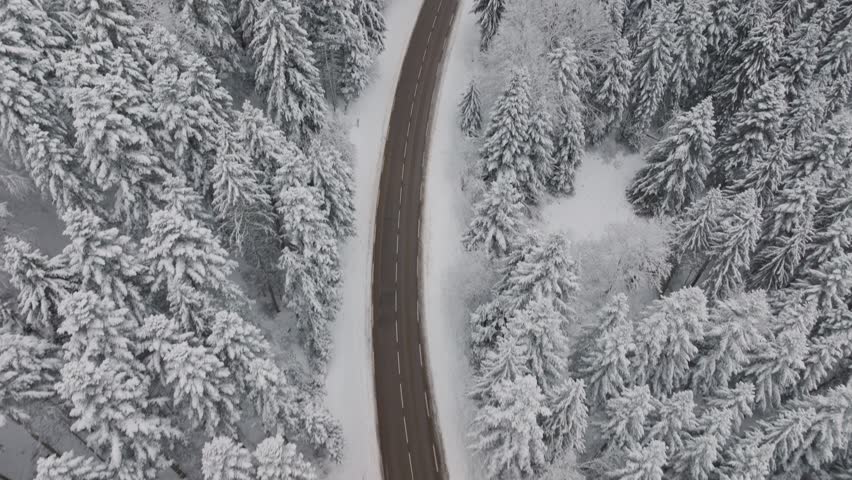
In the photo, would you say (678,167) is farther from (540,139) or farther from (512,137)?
(512,137)

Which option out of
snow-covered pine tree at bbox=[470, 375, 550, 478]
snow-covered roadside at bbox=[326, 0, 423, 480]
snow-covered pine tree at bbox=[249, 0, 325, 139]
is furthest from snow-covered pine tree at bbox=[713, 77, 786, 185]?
snow-covered pine tree at bbox=[249, 0, 325, 139]

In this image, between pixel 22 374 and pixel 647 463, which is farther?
pixel 647 463

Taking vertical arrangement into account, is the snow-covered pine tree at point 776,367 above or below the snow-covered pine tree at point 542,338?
below

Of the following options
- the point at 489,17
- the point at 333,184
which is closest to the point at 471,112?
the point at 489,17

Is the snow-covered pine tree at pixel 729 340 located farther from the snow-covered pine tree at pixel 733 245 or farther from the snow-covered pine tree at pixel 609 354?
the snow-covered pine tree at pixel 609 354

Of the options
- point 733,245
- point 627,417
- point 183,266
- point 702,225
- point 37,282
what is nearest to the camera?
point 37,282

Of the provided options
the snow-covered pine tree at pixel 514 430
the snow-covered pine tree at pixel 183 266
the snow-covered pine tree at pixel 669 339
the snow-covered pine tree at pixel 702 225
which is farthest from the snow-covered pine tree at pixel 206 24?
the snow-covered pine tree at pixel 702 225

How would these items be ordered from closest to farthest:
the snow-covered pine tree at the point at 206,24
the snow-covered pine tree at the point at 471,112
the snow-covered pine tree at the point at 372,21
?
1. the snow-covered pine tree at the point at 206,24
2. the snow-covered pine tree at the point at 372,21
3. the snow-covered pine tree at the point at 471,112
